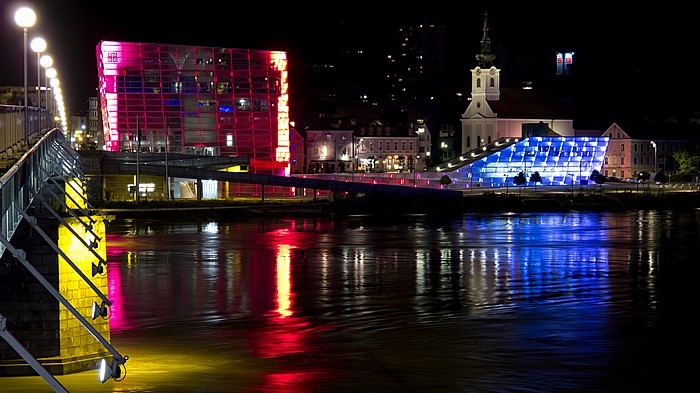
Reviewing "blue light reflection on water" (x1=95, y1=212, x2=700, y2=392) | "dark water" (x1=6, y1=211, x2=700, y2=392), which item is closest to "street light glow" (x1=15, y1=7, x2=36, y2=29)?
"dark water" (x1=6, y1=211, x2=700, y2=392)

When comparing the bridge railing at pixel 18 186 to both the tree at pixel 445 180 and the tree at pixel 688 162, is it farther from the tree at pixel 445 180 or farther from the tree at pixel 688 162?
the tree at pixel 688 162

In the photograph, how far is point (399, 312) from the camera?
45938mm

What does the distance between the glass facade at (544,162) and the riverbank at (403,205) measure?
79.5 feet

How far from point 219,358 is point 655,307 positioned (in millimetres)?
18895

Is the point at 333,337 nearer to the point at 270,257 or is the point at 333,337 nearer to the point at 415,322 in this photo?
the point at 415,322

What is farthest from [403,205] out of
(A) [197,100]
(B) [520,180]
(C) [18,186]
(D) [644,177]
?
(C) [18,186]

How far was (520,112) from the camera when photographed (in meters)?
181

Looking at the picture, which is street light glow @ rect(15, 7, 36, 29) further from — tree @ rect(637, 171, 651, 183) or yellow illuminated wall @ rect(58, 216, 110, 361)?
tree @ rect(637, 171, 651, 183)

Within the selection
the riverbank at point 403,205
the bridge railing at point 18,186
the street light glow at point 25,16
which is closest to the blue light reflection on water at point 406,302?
the bridge railing at point 18,186

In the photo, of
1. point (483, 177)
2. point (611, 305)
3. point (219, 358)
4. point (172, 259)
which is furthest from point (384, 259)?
point (483, 177)

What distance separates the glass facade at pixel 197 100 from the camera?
11319cm

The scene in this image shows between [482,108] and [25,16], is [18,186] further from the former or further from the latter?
[482,108]

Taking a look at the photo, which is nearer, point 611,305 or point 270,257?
point 611,305

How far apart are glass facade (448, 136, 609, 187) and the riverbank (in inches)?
955
